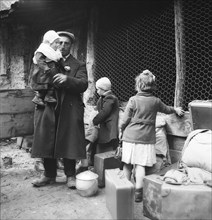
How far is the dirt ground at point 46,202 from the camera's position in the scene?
335 cm

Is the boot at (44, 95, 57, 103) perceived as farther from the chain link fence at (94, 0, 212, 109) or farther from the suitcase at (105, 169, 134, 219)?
the chain link fence at (94, 0, 212, 109)

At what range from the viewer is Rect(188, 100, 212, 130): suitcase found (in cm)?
348

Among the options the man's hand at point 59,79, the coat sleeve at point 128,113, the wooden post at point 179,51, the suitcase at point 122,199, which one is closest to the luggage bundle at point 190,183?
the suitcase at point 122,199

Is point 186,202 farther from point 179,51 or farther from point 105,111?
point 179,51

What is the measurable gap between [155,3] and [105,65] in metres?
1.57

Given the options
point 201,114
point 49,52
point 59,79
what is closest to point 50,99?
point 59,79

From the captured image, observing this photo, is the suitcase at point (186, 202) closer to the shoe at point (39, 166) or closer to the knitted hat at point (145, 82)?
the knitted hat at point (145, 82)

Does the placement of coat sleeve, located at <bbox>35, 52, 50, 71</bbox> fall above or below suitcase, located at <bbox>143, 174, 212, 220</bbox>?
above

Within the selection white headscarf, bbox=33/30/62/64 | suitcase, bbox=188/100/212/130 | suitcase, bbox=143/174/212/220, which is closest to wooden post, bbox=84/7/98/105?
white headscarf, bbox=33/30/62/64

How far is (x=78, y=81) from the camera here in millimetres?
3986

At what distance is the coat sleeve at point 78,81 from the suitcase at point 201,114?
1471 mm

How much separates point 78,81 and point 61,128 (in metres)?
0.69

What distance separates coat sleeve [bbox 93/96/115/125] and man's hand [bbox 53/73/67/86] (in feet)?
3.85

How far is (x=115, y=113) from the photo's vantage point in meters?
4.97
